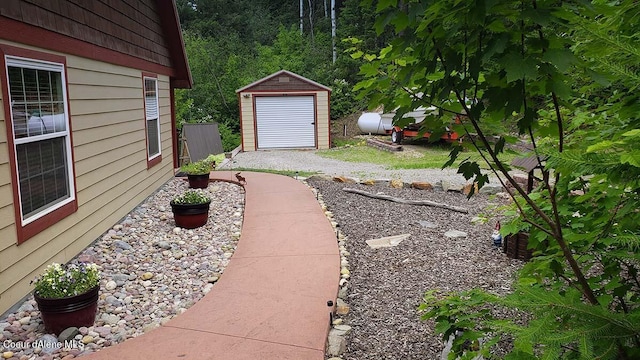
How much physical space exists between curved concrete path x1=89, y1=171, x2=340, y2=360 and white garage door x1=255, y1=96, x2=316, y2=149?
10.9m

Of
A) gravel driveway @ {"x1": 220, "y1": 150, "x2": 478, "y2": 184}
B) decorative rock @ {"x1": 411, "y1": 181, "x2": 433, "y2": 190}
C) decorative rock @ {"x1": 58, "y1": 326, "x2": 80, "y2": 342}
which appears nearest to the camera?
decorative rock @ {"x1": 58, "y1": 326, "x2": 80, "y2": 342}

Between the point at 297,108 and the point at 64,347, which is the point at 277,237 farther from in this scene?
the point at 297,108

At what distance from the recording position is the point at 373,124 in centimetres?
1889

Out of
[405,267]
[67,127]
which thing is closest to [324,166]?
[405,267]

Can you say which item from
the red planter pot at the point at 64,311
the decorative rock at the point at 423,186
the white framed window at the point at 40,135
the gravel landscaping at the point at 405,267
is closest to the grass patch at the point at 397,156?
the decorative rock at the point at 423,186

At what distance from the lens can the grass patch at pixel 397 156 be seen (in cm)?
1257

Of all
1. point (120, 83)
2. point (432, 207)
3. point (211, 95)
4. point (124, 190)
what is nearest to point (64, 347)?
point (124, 190)

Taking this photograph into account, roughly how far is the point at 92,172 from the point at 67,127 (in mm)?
820

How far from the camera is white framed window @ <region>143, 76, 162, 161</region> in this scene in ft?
27.0

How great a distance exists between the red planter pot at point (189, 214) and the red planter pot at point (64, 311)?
8.43ft

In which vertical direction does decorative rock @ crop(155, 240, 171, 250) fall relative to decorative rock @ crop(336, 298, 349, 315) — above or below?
above

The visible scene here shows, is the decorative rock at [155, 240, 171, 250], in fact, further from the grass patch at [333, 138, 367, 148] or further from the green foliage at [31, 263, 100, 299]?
the grass patch at [333, 138, 367, 148]

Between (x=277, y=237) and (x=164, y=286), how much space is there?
166 cm

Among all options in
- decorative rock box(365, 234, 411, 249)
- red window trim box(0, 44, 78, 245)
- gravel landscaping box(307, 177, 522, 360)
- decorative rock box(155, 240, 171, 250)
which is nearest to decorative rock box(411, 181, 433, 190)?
gravel landscaping box(307, 177, 522, 360)
